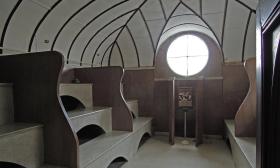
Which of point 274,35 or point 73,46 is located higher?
point 73,46

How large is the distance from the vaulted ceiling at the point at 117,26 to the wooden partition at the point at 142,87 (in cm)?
26

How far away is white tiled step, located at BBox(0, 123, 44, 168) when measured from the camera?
52.6 inches

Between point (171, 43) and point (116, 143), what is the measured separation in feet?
10.8

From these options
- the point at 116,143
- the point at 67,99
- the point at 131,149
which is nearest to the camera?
the point at 116,143

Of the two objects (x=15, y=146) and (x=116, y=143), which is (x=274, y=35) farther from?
(x=116, y=143)

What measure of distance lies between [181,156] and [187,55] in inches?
107

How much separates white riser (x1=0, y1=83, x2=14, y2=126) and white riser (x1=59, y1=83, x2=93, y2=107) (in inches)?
37.1

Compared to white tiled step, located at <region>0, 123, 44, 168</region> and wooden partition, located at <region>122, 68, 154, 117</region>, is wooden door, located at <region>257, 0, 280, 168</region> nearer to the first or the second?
white tiled step, located at <region>0, 123, 44, 168</region>

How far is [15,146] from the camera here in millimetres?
1397

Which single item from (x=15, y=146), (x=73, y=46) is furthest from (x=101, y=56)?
(x=15, y=146)

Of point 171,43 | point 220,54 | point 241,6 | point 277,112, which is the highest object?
point 241,6

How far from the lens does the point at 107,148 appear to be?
220cm

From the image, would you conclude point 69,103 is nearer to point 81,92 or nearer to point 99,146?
point 81,92

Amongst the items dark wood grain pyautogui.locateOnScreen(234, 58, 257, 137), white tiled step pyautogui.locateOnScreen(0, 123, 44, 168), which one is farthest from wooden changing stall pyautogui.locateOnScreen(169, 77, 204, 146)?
white tiled step pyautogui.locateOnScreen(0, 123, 44, 168)
